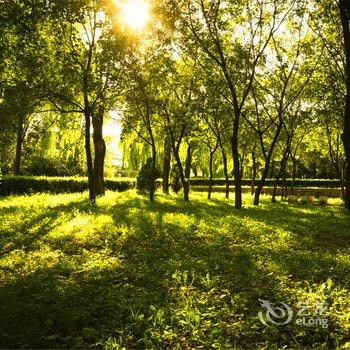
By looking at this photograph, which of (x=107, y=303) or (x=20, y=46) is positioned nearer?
(x=107, y=303)

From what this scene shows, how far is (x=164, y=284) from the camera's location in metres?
6.95

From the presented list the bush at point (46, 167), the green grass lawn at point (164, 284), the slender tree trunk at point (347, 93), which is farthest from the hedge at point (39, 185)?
the slender tree trunk at point (347, 93)

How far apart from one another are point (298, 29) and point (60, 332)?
22188 millimetres

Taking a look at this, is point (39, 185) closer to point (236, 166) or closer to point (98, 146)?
point (98, 146)

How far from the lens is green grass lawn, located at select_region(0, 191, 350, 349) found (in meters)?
5.15

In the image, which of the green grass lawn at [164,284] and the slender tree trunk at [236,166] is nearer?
the green grass lawn at [164,284]

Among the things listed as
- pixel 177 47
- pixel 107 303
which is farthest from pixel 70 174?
pixel 107 303

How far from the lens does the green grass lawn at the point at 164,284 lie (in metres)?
5.15

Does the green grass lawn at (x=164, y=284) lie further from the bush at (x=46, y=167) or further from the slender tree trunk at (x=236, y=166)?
the bush at (x=46, y=167)

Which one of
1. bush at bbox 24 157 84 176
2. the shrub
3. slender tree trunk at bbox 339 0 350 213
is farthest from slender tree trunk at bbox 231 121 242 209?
bush at bbox 24 157 84 176

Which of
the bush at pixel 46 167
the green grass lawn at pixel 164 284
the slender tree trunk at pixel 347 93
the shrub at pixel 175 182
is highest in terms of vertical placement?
the slender tree trunk at pixel 347 93

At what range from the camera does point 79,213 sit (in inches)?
565

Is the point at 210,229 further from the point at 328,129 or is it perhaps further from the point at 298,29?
the point at 328,129

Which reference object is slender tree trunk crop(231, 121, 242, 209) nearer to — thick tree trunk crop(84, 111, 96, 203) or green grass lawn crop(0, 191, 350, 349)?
thick tree trunk crop(84, 111, 96, 203)
